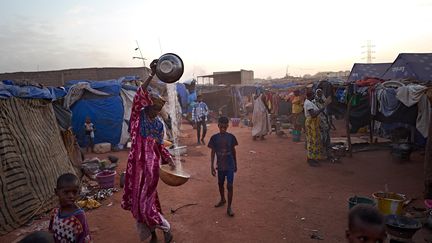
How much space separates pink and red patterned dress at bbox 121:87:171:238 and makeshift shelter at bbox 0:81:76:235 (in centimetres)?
226

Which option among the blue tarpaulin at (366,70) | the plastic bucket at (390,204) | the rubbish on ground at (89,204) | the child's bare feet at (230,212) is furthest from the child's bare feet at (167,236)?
the blue tarpaulin at (366,70)

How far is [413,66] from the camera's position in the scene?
12195 mm

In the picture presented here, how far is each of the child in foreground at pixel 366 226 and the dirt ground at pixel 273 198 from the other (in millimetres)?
2418

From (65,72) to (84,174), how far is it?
11.8 meters

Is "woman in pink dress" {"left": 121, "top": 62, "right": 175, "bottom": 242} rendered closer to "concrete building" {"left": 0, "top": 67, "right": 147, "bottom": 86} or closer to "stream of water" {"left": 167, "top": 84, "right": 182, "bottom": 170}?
"stream of water" {"left": 167, "top": 84, "right": 182, "bottom": 170}

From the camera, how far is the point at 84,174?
23.4ft

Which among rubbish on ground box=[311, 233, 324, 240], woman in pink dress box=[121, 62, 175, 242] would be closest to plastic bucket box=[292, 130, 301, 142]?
rubbish on ground box=[311, 233, 324, 240]

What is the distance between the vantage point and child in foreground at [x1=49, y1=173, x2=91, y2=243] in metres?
2.29

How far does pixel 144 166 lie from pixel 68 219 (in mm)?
1420

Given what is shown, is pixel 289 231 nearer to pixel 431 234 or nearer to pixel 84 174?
pixel 431 234

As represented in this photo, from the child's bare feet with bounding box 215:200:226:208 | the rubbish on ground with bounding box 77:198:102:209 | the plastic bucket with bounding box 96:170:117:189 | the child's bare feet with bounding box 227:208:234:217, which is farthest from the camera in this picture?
the plastic bucket with bounding box 96:170:117:189

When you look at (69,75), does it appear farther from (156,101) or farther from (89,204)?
(156,101)

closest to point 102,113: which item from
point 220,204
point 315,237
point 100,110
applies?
point 100,110

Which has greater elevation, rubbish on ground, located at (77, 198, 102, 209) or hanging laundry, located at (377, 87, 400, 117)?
hanging laundry, located at (377, 87, 400, 117)
